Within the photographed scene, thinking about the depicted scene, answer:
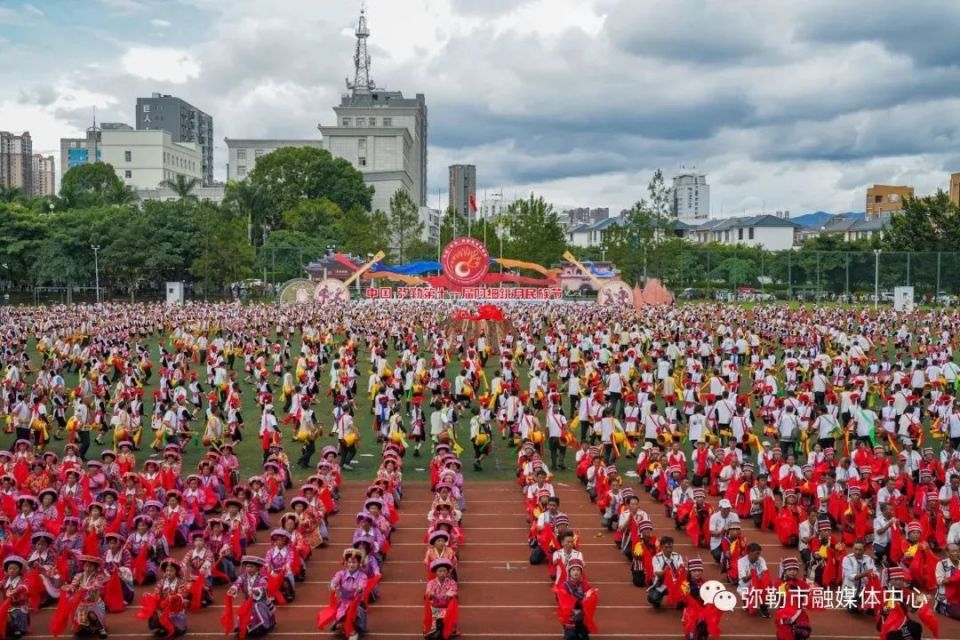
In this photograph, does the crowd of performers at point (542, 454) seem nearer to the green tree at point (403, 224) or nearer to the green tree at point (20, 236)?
the green tree at point (20, 236)

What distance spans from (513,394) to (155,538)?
25.3 ft

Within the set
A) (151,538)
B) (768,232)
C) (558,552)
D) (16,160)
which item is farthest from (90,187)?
(16,160)

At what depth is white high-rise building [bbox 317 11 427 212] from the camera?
89.5 meters

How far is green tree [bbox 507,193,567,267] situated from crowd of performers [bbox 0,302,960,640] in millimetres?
36640

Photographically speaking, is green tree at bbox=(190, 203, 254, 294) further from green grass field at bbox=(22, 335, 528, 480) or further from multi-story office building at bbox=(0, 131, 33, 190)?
multi-story office building at bbox=(0, 131, 33, 190)

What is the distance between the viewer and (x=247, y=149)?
98938 millimetres

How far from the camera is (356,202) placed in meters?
78.6

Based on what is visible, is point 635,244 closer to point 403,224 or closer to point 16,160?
point 403,224

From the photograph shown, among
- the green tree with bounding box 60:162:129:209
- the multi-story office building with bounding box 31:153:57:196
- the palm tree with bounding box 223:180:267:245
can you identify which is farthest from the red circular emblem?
the multi-story office building with bounding box 31:153:57:196

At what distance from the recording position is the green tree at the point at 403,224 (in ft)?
229

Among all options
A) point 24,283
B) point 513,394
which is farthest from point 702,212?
point 513,394

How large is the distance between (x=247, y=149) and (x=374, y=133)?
1639cm

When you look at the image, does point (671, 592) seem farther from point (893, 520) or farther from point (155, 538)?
point (155, 538)

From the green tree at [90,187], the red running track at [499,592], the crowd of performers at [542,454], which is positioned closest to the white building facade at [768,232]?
the green tree at [90,187]
